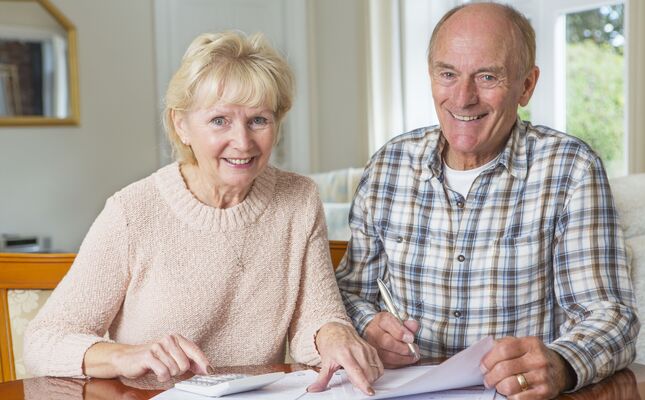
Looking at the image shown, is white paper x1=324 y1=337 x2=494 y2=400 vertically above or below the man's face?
below

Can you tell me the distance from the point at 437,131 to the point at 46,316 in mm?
883

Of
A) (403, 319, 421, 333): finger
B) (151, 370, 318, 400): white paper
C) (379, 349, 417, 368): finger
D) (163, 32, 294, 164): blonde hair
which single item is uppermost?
(163, 32, 294, 164): blonde hair

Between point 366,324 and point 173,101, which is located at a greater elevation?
point 173,101

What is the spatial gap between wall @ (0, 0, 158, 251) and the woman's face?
12.8ft

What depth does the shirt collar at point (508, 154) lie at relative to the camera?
5.78 feet

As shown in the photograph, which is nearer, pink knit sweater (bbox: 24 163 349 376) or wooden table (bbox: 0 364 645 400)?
wooden table (bbox: 0 364 645 400)

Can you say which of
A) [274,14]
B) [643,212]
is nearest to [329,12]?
[274,14]

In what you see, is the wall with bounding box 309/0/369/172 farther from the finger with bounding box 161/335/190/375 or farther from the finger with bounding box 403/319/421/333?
the finger with bounding box 161/335/190/375

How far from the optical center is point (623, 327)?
1.50 metres

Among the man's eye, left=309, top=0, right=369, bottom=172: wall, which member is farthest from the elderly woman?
left=309, top=0, right=369, bottom=172: wall

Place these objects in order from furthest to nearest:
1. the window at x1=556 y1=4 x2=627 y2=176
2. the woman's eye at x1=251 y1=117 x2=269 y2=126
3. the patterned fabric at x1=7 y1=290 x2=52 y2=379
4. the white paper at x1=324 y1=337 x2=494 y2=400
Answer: the window at x1=556 y1=4 x2=627 y2=176 → the patterned fabric at x1=7 y1=290 x2=52 y2=379 → the woman's eye at x1=251 y1=117 x2=269 y2=126 → the white paper at x1=324 y1=337 x2=494 y2=400

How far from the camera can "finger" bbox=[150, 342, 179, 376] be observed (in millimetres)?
1313

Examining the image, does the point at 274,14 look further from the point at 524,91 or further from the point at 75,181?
the point at 524,91

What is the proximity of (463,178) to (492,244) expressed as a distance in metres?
0.16
